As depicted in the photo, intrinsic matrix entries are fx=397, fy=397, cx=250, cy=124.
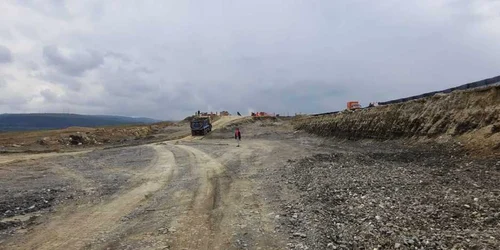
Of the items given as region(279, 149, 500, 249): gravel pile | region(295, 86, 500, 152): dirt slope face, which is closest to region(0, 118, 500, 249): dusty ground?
region(279, 149, 500, 249): gravel pile

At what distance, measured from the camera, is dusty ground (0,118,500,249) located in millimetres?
9031

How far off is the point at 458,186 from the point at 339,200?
4.11 meters

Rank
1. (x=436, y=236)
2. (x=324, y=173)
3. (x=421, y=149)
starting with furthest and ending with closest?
(x=421, y=149) → (x=324, y=173) → (x=436, y=236)

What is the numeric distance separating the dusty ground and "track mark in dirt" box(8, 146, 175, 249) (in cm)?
3

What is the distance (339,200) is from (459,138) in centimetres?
1424

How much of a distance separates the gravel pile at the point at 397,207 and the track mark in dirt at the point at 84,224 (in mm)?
4886

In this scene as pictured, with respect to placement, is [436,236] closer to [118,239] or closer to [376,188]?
[376,188]

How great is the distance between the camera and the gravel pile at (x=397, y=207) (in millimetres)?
8547

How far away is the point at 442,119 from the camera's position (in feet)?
87.8

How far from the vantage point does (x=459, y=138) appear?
23.2 meters

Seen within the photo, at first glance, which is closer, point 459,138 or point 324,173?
point 324,173

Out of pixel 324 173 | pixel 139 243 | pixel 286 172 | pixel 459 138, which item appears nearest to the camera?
pixel 139 243

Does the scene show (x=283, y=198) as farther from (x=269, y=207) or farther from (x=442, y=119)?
(x=442, y=119)

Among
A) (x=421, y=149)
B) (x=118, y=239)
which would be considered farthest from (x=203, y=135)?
(x=118, y=239)
